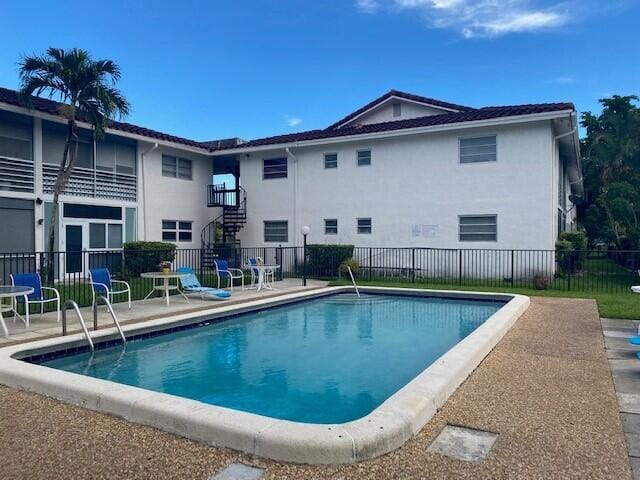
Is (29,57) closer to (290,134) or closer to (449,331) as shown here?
(290,134)

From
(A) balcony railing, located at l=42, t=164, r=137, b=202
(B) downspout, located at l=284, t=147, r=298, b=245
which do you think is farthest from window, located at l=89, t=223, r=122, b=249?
(B) downspout, located at l=284, t=147, r=298, b=245

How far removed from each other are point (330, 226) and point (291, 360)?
1343 centimetres

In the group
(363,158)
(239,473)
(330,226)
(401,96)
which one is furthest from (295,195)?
(239,473)

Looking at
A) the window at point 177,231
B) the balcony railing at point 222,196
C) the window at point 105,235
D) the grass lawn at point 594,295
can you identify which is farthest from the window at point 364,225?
the window at point 105,235

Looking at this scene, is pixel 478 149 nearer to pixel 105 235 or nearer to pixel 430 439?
pixel 105 235

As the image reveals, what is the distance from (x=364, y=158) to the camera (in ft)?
67.2

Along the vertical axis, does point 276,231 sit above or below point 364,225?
below

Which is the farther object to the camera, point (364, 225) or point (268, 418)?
point (364, 225)

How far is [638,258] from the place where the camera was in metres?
20.2

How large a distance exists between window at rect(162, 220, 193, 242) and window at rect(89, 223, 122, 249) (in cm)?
224

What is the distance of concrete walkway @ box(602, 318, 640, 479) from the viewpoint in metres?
4.00

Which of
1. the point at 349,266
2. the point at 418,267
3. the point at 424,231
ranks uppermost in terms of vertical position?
the point at 424,231

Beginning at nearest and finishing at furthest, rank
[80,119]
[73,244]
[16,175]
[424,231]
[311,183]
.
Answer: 1. [16,175]
2. [80,119]
3. [73,244]
4. [424,231]
5. [311,183]

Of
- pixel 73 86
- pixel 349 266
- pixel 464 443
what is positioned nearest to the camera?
pixel 464 443
